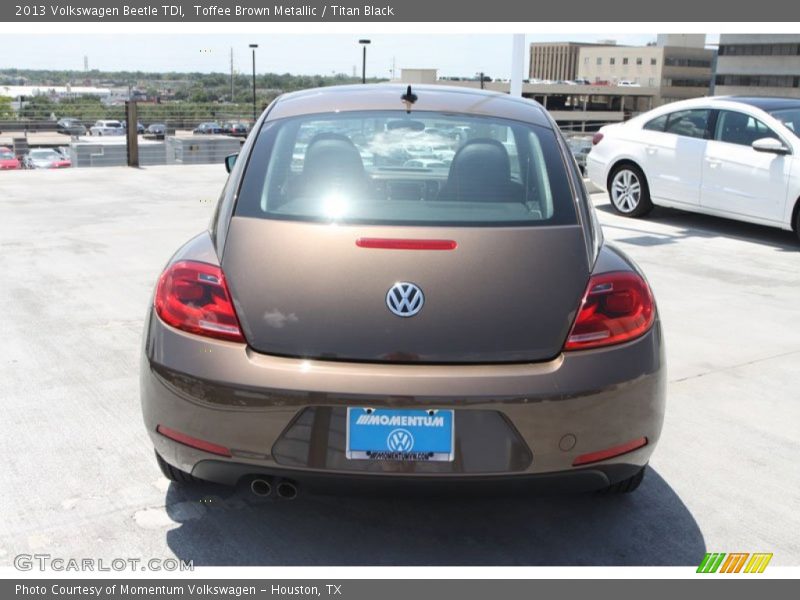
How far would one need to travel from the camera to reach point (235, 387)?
269 cm

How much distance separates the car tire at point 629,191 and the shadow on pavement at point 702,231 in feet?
0.48

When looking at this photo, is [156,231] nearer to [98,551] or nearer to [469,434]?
[98,551]

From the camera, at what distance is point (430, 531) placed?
325cm

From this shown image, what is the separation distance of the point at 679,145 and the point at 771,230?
4.87 ft

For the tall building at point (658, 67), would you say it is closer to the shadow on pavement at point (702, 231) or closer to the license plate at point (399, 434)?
Result: the shadow on pavement at point (702, 231)

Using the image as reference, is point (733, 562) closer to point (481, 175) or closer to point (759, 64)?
point (481, 175)

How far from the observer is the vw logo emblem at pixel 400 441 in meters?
2.65

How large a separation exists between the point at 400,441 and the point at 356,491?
22 cm

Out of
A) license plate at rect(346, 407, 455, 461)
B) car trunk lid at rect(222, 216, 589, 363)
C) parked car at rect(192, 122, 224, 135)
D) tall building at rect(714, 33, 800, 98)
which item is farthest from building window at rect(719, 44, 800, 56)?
license plate at rect(346, 407, 455, 461)

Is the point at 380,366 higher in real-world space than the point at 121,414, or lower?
higher

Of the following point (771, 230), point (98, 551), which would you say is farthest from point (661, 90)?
point (98, 551)

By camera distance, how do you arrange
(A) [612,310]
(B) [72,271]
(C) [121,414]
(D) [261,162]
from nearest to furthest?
(A) [612,310]
(D) [261,162]
(C) [121,414]
(B) [72,271]

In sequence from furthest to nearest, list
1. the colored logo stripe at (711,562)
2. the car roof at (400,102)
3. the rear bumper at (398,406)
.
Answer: the car roof at (400,102) → the colored logo stripe at (711,562) → the rear bumper at (398,406)

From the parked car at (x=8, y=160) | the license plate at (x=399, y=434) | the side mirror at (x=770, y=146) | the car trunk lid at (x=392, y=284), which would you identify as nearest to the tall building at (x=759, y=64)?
the parked car at (x=8, y=160)
